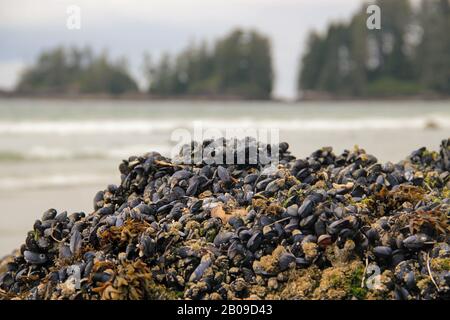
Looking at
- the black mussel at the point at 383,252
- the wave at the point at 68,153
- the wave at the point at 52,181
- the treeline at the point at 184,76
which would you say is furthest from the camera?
the treeline at the point at 184,76

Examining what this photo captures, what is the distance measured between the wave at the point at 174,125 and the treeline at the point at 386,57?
52.5 m

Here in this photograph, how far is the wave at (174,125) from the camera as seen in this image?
3017 cm

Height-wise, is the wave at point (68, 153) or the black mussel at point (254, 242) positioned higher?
the black mussel at point (254, 242)

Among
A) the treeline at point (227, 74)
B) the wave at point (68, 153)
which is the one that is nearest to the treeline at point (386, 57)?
the treeline at point (227, 74)

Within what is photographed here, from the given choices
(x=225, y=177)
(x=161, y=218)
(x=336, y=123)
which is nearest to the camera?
(x=161, y=218)

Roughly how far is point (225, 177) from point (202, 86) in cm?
8820

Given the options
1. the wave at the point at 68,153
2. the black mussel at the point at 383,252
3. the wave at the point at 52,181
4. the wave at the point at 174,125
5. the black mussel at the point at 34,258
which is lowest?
the wave at the point at 174,125

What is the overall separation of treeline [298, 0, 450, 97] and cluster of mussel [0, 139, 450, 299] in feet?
284

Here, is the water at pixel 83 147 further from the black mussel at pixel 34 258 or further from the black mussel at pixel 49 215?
the black mussel at pixel 34 258

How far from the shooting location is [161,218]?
4.04 metres

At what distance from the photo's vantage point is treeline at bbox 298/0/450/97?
89.4 metres

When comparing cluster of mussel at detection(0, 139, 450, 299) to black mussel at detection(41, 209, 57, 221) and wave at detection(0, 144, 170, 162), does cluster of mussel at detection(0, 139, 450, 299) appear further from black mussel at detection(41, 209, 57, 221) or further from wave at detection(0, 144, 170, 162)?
wave at detection(0, 144, 170, 162)
